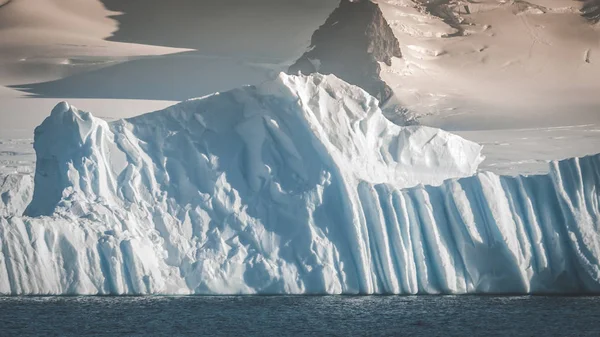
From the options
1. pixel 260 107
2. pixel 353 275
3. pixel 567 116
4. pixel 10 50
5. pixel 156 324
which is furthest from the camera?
pixel 10 50

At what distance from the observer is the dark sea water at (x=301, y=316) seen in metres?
27.8

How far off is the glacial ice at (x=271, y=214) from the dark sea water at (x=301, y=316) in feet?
1.84

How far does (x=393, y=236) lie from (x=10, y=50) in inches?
2126

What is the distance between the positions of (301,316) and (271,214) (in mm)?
4349

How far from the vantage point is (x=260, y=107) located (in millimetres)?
34156

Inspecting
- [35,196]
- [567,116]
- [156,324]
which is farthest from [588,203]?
[567,116]

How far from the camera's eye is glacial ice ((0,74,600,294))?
31.0 meters

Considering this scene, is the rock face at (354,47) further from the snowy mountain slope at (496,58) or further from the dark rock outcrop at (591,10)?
the dark rock outcrop at (591,10)

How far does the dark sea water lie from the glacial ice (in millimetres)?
560

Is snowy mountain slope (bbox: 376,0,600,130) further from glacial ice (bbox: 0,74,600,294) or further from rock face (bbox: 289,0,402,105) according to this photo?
glacial ice (bbox: 0,74,600,294)

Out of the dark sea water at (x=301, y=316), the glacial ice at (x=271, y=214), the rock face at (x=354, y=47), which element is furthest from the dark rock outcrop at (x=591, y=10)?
the dark sea water at (x=301, y=316)

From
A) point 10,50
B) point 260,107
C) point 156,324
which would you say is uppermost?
point 10,50

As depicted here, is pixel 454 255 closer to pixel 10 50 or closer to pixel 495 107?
pixel 495 107

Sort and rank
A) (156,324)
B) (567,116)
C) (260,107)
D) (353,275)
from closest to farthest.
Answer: (156,324), (353,275), (260,107), (567,116)
